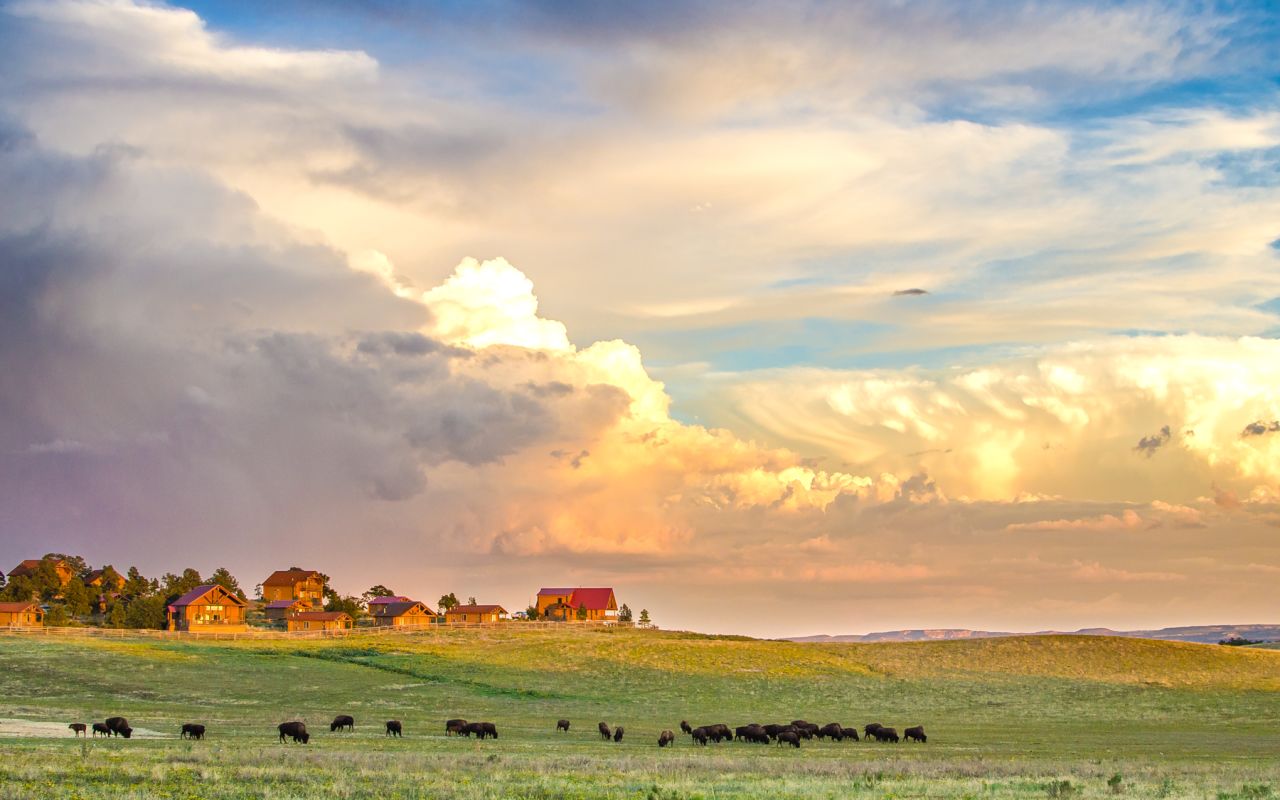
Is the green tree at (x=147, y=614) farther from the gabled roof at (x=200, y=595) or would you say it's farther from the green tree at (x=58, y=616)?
the green tree at (x=58, y=616)

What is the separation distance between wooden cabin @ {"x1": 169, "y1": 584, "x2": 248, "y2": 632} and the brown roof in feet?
28.2

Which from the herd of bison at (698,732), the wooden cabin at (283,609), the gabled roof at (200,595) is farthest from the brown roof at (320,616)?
the herd of bison at (698,732)

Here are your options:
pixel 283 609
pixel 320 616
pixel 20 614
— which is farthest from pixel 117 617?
pixel 320 616

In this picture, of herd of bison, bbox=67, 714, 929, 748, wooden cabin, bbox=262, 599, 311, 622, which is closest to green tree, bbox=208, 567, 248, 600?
wooden cabin, bbox=262, 599, 311, 622

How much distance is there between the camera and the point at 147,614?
16912 centimetres

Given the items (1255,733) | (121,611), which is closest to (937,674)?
(1255,733)

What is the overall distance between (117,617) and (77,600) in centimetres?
1315

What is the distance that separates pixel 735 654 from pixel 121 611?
99.5 m

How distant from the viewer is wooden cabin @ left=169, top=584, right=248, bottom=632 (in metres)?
168

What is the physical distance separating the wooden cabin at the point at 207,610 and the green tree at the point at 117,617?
627cm

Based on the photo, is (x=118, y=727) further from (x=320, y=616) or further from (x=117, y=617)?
(x=320, y=616)

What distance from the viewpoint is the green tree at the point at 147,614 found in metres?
168

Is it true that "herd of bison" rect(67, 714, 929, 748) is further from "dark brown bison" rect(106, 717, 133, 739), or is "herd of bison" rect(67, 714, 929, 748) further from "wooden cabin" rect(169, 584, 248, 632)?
"wooden cabin" rect(169, 584, 248, 632)

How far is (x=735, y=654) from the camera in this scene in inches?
4729
